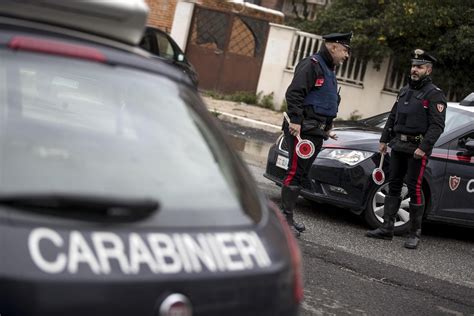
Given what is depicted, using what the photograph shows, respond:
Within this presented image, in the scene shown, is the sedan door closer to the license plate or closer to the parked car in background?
the license plate

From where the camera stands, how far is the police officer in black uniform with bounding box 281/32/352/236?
22.7 feet

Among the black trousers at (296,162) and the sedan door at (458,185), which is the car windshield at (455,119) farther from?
the black trousers at (296,162)

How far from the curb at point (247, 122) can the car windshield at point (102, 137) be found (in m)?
12.7

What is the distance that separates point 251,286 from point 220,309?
13 cm

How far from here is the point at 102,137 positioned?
263 cm

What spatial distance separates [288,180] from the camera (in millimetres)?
7176

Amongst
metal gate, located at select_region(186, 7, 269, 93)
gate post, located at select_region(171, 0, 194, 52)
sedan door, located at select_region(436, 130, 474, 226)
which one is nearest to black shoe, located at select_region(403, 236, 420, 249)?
sedan door, located at select_region(436, 130, 474, 226)

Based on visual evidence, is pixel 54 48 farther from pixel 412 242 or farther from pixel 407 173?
pixel 412 242

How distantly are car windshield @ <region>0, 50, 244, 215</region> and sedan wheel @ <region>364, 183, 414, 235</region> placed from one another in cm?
514

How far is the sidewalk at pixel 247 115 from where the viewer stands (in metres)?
15.8

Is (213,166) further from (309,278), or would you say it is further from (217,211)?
(309,278)

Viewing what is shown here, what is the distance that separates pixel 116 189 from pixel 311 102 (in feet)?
15.5

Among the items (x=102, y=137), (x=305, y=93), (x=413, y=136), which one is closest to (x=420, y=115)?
(x=413, y=136)

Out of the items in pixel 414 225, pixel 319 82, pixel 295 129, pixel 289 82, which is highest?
pixel 319 82
